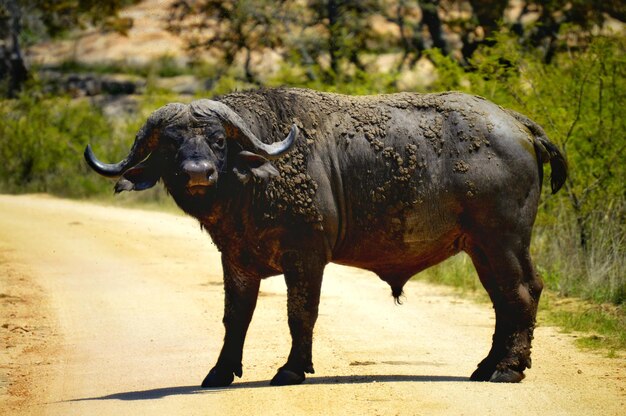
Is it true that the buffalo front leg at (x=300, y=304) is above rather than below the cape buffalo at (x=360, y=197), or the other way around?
below

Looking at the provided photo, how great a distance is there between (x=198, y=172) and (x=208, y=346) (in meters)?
3.16

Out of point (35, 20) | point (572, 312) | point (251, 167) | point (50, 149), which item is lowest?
point (35, 20)

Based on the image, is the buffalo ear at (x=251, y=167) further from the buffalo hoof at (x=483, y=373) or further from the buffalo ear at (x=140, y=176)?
the buffalo hoof at (x=483, y=373)

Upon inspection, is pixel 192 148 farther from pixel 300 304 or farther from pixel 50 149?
pixel 50 149

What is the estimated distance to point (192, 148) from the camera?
7688mm

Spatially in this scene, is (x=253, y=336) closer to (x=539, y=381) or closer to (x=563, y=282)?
(x=539, y=381)

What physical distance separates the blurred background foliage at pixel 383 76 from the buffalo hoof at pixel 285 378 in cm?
528

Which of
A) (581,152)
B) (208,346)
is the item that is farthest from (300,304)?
(581,152)

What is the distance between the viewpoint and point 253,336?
10.7 meters

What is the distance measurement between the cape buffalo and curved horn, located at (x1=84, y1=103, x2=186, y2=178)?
0.01 metres

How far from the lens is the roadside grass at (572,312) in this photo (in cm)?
1018

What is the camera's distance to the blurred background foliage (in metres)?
14.0

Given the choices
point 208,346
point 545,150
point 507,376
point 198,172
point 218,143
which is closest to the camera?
point 198,172

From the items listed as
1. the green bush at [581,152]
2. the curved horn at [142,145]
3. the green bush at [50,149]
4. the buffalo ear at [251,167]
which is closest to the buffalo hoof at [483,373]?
the buffalo ear at [251,167]
